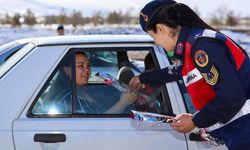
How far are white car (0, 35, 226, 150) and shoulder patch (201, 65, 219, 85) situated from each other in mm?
757

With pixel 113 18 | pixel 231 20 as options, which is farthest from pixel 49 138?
pixel 113 18

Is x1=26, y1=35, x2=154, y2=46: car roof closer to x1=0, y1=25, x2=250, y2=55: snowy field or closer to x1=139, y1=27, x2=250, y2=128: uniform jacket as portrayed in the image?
x1=139, y1=27, x2=250, y2=128: uniform jacket

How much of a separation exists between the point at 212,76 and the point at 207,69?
38 mm

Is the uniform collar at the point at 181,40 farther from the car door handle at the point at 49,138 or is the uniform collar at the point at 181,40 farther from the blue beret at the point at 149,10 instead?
the car door handle at the point at 49,138

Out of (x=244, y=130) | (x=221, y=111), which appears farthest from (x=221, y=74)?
(x=244, y=130)

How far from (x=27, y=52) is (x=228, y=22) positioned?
5680cm

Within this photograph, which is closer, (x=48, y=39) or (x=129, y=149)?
(x=129, y=149)

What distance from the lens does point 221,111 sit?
2.13 metres

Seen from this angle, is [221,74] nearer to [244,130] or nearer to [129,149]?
[244,130]

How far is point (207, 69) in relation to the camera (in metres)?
2.10

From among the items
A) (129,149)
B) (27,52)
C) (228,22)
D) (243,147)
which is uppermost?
(27,52)

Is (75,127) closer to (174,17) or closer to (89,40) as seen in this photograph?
(89,40)

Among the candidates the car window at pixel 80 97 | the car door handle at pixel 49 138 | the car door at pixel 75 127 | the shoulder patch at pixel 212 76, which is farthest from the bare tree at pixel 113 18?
the shoulder patch at pixel 212 76

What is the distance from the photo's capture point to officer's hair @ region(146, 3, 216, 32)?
2219mm
